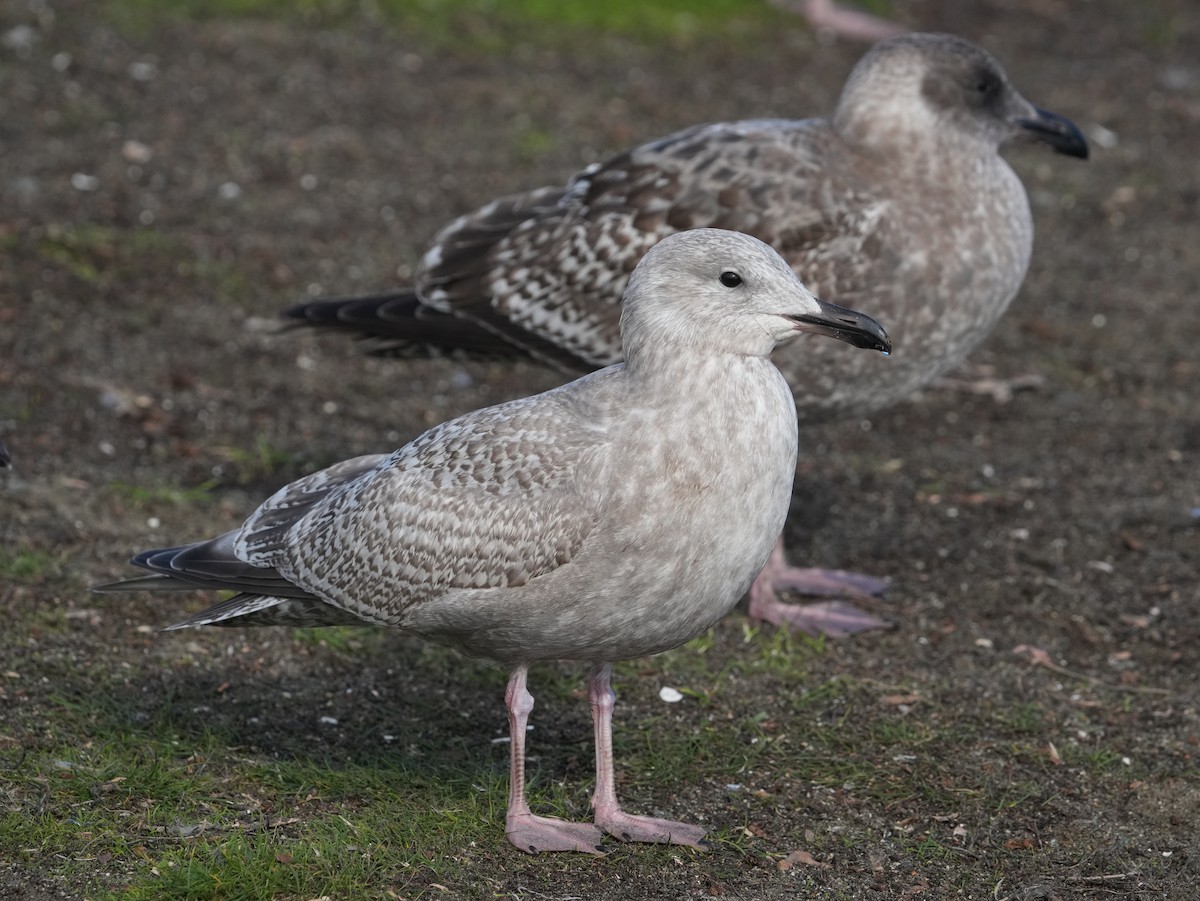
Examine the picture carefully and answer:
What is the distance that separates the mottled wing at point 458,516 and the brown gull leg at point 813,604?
1.81 meters

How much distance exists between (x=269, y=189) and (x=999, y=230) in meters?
5.21

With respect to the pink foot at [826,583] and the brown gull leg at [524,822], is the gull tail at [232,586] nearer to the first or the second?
the brown gull leg at [524,822]

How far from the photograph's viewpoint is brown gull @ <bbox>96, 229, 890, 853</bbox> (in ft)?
13.7

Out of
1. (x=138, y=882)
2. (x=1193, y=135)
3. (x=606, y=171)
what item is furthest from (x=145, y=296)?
(x=1193, y=135)

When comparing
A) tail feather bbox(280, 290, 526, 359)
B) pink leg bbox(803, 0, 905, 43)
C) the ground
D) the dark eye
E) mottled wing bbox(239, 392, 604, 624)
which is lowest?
the ground

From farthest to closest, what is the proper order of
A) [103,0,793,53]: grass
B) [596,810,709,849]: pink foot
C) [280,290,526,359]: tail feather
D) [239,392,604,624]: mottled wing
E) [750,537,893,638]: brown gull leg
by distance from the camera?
[103,0,793,53]: grass, [280,290,526,359]: tail feather, [750,537,893,638]: brown gull leg, [596,810,709,849]: pink foot, [239,392,604,624]: mottled wing

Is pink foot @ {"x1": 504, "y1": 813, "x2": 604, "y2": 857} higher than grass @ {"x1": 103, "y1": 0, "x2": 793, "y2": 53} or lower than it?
lower

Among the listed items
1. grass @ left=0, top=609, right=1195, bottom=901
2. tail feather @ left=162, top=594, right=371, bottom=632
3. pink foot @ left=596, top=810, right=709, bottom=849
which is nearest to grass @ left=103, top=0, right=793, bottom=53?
grass @ left=0, top=609, right=1195, bottom=901

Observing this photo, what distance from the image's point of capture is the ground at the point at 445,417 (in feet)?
15.3

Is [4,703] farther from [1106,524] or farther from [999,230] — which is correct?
[1106,524]

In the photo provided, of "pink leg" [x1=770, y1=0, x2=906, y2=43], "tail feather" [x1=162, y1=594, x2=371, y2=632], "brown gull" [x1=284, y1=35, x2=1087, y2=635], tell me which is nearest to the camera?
"tail feather" [x1=162, y1=594, x2=371, y2=632]

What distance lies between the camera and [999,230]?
246 inches

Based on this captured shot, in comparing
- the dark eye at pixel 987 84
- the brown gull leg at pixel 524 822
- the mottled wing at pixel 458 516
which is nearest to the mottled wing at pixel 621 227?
the dark eye at pixel 987 84

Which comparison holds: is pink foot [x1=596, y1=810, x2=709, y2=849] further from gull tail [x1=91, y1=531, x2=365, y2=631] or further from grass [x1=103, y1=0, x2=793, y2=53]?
grass [x1=103, y1=0, x2=793, y2=53]
